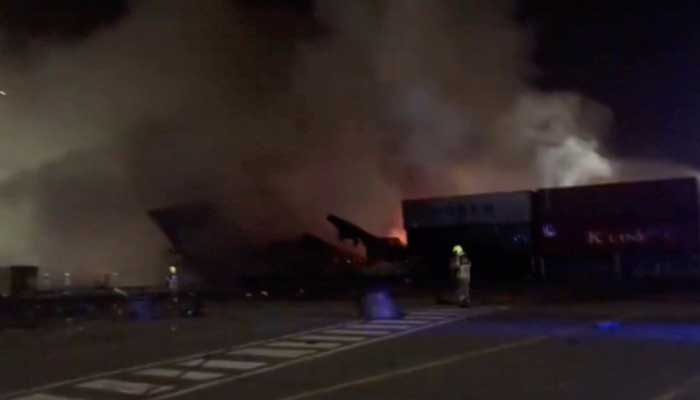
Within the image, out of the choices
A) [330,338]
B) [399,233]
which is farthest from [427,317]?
[399,233]

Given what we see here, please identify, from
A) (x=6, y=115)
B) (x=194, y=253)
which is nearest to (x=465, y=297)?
(x=194, y=253)

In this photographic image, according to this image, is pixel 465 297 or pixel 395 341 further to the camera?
pixel 465 297

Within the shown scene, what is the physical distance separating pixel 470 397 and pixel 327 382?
1.76 meters

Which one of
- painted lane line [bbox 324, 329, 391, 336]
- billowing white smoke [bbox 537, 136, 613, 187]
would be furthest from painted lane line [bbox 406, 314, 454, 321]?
billowing white smoke [bbox 537, 136, 613, 187]

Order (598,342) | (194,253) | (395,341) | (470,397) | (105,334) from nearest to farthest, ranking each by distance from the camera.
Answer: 1. (470,397)
2. (598,342)
3. (395,341)
4. (105,334)
5. (194,253)

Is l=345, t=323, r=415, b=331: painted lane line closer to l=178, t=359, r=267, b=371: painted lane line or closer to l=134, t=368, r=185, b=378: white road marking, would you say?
l=178, t=359, r=267, b=371: painted lane line

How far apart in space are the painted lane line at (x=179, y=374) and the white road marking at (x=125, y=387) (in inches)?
17.5

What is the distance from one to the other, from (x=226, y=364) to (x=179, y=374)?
81 centimetres

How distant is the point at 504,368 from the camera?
9.41m

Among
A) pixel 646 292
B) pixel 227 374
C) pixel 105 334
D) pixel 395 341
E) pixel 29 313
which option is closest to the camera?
pixel 227 374

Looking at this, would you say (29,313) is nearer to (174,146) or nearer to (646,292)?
(646,292)

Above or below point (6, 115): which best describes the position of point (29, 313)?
below

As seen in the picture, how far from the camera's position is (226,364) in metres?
10.5

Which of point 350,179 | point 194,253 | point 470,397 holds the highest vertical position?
point 350,179
